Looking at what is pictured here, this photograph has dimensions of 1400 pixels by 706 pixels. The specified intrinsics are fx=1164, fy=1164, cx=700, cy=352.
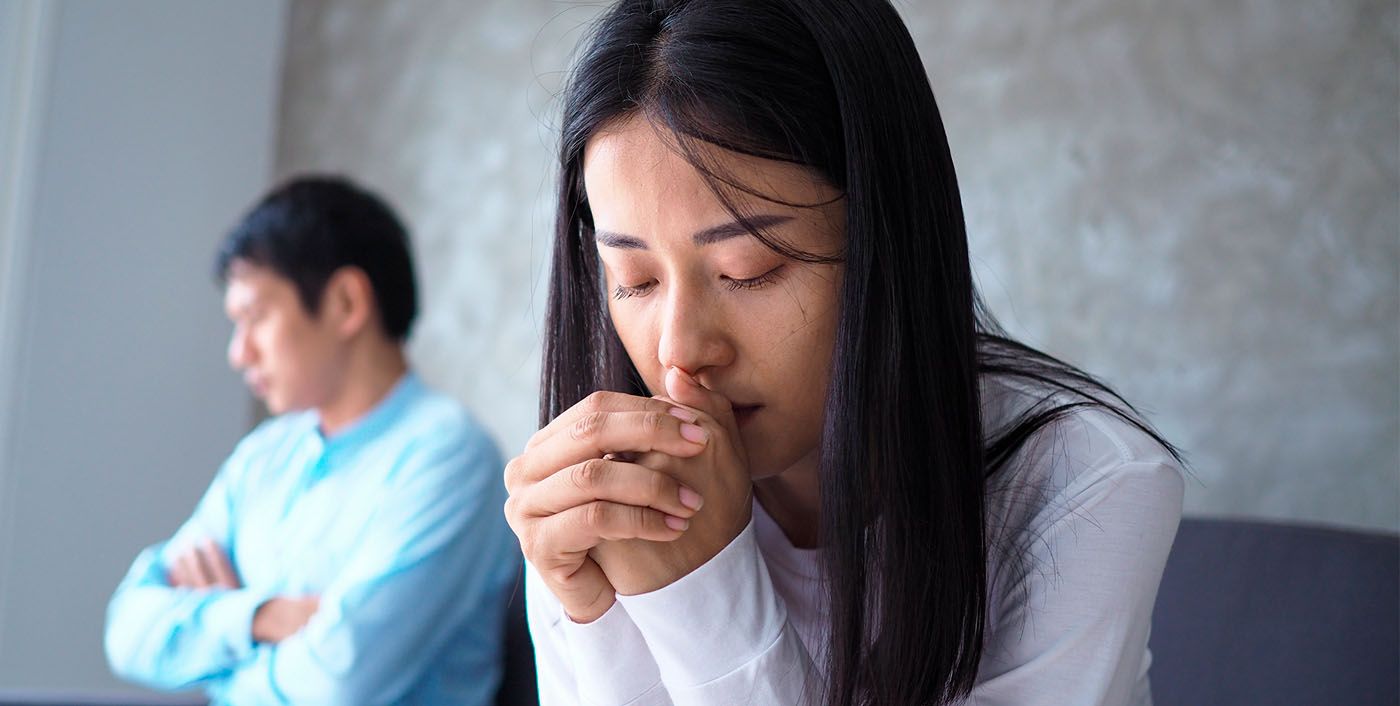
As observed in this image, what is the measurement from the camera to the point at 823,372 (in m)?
0.90

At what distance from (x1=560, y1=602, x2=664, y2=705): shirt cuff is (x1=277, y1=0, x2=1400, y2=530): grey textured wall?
101 centimetres

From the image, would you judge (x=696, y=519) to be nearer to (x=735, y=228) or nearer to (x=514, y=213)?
(x=735, y=228)

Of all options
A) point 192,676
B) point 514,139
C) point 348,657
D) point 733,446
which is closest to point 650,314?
point 733,446

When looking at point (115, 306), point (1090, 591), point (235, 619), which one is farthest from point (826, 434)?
point (115, 306)

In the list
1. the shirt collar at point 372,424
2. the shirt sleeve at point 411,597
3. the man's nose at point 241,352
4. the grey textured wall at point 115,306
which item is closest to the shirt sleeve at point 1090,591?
the shirt sleeve at point 411,597

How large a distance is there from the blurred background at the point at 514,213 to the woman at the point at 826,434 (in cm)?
41

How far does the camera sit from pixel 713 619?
856 mm

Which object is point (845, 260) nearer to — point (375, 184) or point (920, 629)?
point (920, 629)

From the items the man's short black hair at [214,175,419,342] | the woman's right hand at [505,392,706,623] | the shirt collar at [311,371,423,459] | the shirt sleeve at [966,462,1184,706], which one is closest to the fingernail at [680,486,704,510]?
the woman's right hand at [505,392,706,623]

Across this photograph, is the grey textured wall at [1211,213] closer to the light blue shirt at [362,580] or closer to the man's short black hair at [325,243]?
the light blue shirt at [362,580]

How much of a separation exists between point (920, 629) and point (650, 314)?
1.03 ft

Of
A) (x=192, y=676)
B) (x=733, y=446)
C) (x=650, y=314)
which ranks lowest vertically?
(x=192, y=676)

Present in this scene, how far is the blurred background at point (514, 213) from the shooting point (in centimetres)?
153

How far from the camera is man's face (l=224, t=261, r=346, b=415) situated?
6.68 ft
